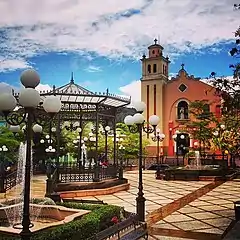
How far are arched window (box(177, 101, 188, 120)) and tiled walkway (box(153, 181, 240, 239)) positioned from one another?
18.8 metres

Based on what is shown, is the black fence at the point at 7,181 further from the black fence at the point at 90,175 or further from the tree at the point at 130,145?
the tree at the point at 130,145

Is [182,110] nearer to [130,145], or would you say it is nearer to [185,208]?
[130,145]

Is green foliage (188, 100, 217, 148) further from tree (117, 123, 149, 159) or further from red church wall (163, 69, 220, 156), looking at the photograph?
red church wall (163, 69, 220, 156)

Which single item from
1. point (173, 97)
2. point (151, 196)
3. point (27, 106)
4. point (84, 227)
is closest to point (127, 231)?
point (84, 227)

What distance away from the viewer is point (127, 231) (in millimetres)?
5656

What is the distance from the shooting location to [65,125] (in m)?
16.4

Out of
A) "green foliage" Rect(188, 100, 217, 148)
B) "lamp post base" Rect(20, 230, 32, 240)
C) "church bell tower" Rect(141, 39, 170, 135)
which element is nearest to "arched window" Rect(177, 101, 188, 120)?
"church bell tower" Rect(141, 39, 170, 135)

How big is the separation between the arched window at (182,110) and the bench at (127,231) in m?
23.2

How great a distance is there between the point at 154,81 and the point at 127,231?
949 inches

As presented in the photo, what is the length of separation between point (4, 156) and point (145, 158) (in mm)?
10740

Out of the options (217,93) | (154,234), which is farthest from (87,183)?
(217,93)

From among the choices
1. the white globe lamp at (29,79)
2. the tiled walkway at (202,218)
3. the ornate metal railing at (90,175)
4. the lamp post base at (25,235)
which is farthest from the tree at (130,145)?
the lamp post base at (25,235)

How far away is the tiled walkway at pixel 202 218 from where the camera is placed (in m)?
6.28

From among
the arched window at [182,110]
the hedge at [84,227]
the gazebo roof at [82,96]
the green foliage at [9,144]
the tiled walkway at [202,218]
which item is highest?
the arched window at [182,110]
